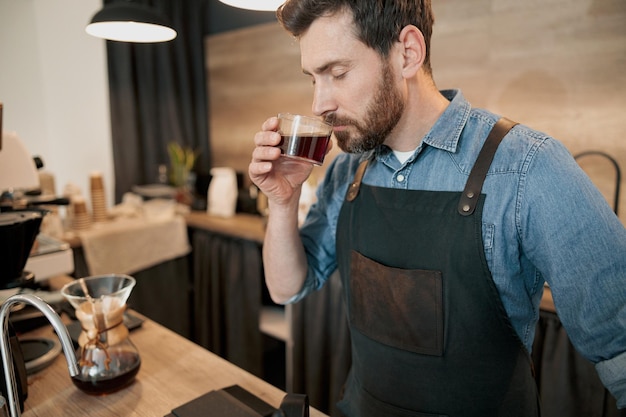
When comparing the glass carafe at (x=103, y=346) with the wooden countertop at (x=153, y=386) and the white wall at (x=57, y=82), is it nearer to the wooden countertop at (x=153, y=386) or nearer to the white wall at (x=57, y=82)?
the wooden countertop at (x=153, y=386)

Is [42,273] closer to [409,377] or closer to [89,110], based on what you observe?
[409,377]

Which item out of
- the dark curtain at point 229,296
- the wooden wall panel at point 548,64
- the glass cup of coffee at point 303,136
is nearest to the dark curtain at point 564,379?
the wooden wall panel at point 548,64

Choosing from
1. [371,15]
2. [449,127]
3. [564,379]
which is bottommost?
[564,379]

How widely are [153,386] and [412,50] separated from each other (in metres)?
1.10

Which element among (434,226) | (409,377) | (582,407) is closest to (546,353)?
(582,407)

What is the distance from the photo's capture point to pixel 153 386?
3.82 ft

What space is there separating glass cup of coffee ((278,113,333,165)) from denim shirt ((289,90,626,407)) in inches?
10.1

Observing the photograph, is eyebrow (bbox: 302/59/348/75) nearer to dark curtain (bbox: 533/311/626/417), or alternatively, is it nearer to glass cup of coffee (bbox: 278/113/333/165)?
glass cup of coffee (bbox: 278/113/333/165)

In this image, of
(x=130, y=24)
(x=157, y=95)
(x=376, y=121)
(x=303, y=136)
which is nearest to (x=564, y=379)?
(x=376, y=121)

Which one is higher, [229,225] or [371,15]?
[371,15]

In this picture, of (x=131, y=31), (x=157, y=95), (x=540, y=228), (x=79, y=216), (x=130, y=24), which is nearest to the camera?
(x=540, y=228)

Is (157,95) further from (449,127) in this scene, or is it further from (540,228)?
(540,228)

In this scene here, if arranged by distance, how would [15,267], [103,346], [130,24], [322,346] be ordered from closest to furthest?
[103,346]
[15,267]
[130,24]
[322,346]

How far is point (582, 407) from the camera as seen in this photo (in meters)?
1.70
